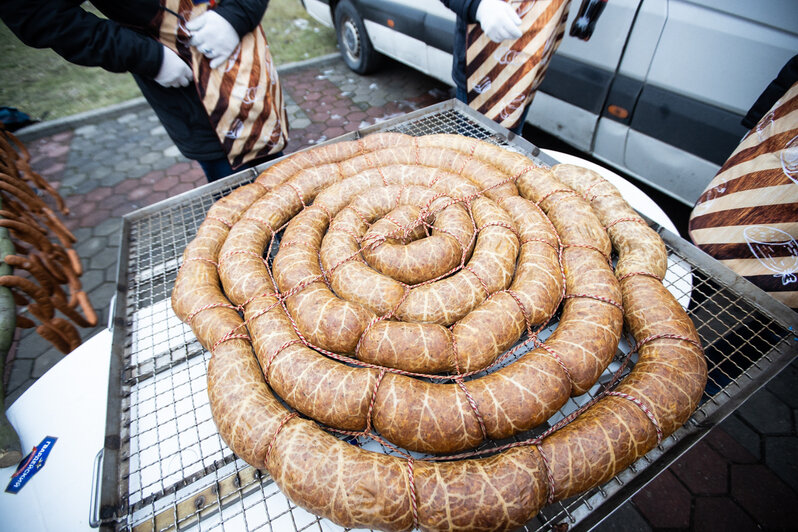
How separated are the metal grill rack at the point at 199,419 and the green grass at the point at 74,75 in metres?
6.33

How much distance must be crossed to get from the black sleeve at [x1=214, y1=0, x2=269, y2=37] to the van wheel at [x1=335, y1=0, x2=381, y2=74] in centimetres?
410

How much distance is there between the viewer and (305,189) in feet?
7.82

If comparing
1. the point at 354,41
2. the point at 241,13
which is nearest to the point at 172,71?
the point at 241,13

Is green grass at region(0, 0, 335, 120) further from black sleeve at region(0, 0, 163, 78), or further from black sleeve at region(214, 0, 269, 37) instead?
black sleeve at region(0, 0, 163, 78)

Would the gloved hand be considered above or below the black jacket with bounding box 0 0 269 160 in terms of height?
above

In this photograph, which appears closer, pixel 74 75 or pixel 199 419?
pixel 199 419

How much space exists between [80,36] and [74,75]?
299 inches

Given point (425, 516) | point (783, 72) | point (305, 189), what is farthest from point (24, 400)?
point (783, 72)

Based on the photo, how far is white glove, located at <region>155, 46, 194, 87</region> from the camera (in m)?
2.26

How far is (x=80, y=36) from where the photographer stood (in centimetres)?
207

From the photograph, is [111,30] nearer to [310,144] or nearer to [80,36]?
[80,36]

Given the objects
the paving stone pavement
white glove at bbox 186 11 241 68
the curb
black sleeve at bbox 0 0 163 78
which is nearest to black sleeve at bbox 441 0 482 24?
white glove at bbox 186 11 241 68

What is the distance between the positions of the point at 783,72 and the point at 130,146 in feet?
23.8

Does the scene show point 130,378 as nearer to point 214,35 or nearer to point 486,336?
point 486,336
